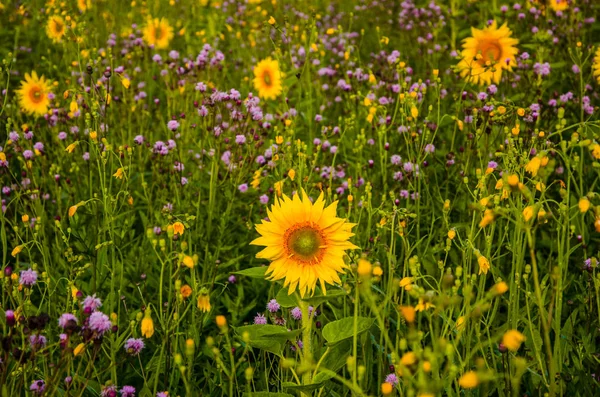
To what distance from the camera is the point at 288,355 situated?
2152mm

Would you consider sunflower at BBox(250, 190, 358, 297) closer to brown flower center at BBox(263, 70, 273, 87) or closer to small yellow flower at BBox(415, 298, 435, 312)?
small yellow flower at BBox(415, 298, 435, 312)

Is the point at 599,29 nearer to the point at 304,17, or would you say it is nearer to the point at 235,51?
the point at 304,17

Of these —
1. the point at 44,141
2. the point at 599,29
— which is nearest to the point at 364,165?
the point at 44,141

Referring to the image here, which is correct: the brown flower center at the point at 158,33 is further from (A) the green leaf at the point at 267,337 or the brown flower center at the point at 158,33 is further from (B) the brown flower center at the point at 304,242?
(A) the green leaf at the point at 267,337

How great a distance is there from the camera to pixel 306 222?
1.92 metres

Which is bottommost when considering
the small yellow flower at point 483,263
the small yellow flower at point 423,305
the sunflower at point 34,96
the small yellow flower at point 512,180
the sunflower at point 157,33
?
the small yellow flower at point 423,305

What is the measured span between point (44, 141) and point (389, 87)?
1861 mm

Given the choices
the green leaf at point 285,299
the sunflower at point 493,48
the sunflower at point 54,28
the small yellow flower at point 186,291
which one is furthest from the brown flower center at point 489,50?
the sunflower at point 54,28

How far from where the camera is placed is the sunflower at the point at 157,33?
16.6ft

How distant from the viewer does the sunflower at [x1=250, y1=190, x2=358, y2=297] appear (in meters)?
1.89

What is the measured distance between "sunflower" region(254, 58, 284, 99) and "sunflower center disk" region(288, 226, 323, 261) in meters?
2.34

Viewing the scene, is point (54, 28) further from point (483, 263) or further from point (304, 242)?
point (483, 263)

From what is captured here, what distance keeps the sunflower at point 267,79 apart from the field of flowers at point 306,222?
0.02 m

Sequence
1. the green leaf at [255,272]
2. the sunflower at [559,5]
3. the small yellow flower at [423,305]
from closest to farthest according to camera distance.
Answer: the small yellow flower at [423,305]
the green leaf at [255,272]
the sunflower at [559,5]
